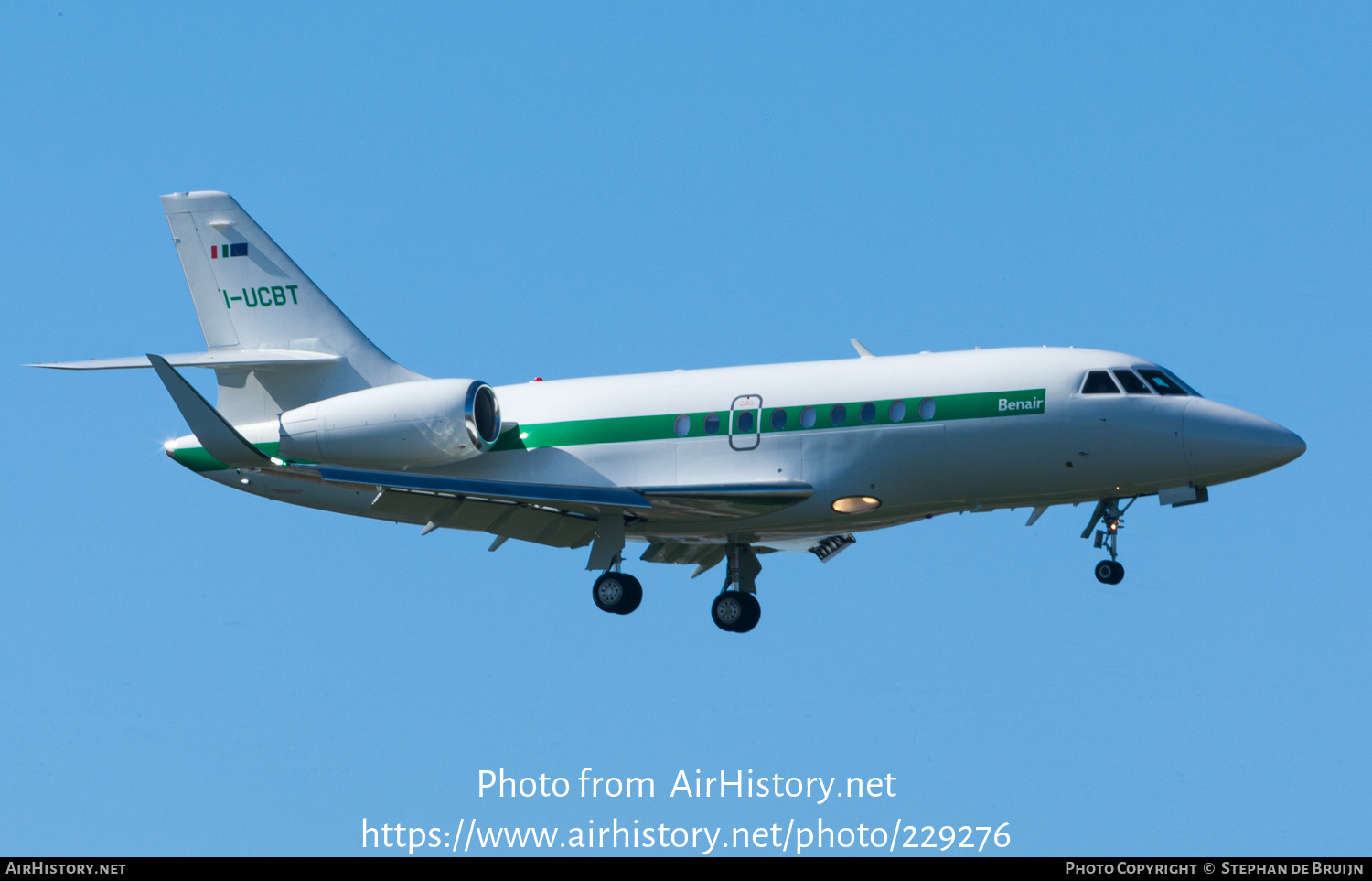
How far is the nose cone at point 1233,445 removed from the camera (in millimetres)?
25547

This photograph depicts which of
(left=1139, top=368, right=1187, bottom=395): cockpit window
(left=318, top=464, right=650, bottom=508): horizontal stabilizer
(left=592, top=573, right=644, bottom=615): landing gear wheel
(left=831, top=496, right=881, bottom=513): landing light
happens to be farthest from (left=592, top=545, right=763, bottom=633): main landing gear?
(left=1139, top=368, right=1187, bottom=395): cockpit window

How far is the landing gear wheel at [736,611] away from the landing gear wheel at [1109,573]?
6.40 m

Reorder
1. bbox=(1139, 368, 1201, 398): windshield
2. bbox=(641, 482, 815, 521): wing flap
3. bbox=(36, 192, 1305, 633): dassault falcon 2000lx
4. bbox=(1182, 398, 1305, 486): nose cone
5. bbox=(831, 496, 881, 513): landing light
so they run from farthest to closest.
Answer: bbox=(641, 482, 815, 521): wing flap < bbox=(831, 496, 881, 513): landing light < bbox=(1139, 368, 1201, 398): windshield < bbox=(36, 192, 1305, 633): dassault falcon 2000lx < bbox=(1182, 398, 1305, 486): nose cone

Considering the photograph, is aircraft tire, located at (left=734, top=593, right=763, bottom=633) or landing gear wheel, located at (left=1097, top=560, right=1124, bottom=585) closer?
landing gear wheel, located at (left=1097, top=560, right=1124, bottom=585)

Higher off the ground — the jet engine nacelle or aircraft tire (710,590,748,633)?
the jet engine nacelle

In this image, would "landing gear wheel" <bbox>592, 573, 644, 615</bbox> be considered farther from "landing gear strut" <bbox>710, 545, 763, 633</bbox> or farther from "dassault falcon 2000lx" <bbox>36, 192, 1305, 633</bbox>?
"landing gear strut" <bbox>710, 545, 763, 633</bbox>

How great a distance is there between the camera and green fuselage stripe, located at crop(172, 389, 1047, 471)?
26188 millimetres

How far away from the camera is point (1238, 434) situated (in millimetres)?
25578

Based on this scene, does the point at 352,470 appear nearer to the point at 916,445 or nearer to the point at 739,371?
the point at 739,371

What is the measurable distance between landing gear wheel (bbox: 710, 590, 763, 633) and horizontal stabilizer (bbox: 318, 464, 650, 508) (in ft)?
10.4

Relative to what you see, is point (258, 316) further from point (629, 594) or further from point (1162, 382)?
point (1162, 382)

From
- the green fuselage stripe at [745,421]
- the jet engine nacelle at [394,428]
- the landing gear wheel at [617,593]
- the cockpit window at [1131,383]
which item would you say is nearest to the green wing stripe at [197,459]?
the green fuselage stripe at [745,421]

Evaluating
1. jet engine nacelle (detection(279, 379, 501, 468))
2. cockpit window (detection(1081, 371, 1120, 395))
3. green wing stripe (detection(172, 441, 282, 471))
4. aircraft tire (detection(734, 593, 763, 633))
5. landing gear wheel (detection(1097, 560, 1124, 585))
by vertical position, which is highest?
cockpit window (detection(1081, 371, 1120, 395))

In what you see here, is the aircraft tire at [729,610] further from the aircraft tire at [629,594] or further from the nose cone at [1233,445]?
the nose cone at [1233,445]
